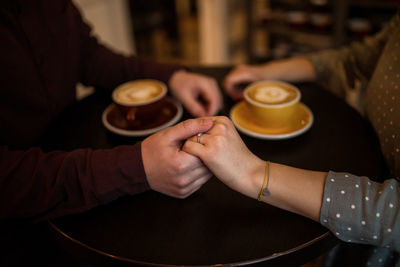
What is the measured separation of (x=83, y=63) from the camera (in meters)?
1.24

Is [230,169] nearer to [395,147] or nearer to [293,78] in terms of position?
[395,147]

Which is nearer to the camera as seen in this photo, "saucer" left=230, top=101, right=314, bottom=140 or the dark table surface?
the dark table surface

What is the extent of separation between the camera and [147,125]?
97 cm

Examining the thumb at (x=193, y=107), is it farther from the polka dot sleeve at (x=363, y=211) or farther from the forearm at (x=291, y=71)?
the polka dot sleeve at (x=363, y=211)

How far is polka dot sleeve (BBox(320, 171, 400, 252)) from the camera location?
622 mm

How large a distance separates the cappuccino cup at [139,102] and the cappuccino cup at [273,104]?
0.27m

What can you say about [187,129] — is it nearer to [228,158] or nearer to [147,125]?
[228,158]

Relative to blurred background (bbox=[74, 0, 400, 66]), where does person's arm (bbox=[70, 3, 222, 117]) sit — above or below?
above

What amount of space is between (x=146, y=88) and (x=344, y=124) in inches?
24.7

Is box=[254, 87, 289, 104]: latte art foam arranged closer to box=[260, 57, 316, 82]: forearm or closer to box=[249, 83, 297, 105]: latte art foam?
box=[249, 83, 297, 105]: latte art foam

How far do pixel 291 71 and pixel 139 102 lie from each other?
0.61 metres

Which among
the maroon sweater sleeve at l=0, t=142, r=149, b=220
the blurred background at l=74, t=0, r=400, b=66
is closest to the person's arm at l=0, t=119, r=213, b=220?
the maroon sweater sleeve at l=0, t=142, r=149, b=220

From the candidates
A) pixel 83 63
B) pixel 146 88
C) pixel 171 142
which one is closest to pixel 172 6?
pixel 83 63

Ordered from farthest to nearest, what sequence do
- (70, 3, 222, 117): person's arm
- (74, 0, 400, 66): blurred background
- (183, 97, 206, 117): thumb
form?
1. (74, 0, 400, 66): blurred background
2. (70, 3, 222, 117): person's arm
3. (183, 97, 206, 117): thumb
